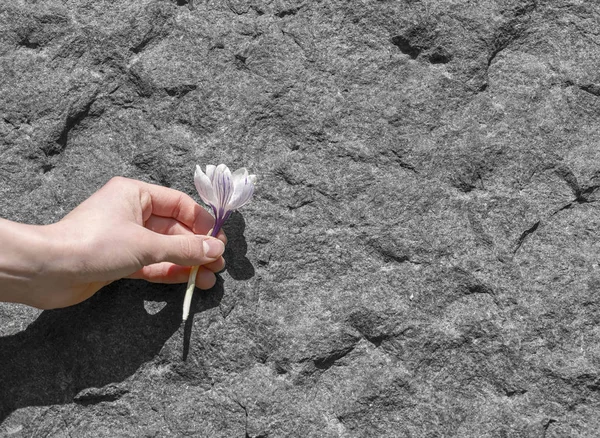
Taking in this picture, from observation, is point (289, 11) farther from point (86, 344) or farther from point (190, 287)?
point (86, 344)

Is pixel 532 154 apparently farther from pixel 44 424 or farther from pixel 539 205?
pixel 44 424

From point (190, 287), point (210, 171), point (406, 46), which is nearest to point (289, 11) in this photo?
point (406, 46)

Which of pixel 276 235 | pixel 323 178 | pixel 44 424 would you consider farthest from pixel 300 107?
pixel 44 424

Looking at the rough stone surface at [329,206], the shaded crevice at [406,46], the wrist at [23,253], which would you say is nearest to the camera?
the wrist at [23,253]

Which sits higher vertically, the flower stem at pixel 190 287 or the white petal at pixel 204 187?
the white petal at pixel 204 187

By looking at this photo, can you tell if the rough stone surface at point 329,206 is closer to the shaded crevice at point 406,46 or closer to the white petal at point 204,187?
the shaded crevice at point 406,46

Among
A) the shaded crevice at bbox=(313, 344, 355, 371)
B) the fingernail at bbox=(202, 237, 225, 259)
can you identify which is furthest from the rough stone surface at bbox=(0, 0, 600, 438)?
the fingernail at bbox=(202, 237, 225, 259)

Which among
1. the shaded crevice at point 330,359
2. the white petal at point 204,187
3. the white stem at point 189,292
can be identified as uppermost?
the white petal at point 204,187

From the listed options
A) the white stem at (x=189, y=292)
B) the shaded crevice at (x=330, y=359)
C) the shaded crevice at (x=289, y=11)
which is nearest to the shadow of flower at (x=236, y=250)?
the white stem at (x=189, y=292)
